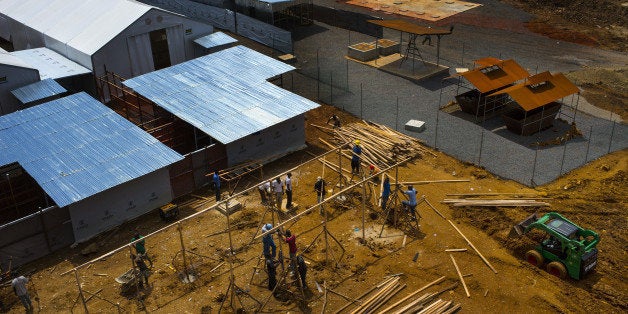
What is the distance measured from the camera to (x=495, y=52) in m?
49.0

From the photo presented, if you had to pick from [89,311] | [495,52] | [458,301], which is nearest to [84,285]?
[89,311]

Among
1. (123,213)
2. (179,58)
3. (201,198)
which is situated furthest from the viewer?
(179,58)

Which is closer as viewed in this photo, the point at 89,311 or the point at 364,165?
the point at 89,311

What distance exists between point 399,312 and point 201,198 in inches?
510

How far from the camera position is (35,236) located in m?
24.8

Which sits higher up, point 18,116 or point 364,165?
point 18,116

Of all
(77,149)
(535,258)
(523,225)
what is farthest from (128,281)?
(535,258)

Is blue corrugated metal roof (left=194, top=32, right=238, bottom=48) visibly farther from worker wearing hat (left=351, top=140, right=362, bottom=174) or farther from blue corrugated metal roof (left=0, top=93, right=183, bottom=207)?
worker wearing hat (left=351, top=140, right=362, bottom=174)

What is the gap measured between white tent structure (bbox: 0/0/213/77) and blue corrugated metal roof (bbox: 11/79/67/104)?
10.4 ft

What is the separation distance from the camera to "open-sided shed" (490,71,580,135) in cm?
3444

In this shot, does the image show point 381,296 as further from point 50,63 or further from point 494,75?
point 50,63

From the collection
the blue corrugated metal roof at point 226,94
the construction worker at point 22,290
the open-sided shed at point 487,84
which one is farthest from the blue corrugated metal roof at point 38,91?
the open-sided shed at point 487,84

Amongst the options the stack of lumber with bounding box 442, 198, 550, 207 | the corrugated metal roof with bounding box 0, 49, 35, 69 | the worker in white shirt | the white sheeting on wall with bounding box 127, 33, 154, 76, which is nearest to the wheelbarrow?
the worker in white shirt

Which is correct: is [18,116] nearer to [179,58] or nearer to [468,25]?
[179,58]
